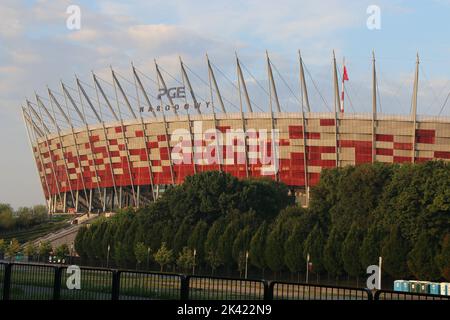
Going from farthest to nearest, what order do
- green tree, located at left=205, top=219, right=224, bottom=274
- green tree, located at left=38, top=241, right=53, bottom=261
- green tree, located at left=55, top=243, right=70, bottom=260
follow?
green tree, located at left=38, top=241, right=53, bottom=261 → green tree, located at left=55, top=243, right=70, bottom=260 → green tree, located at left=205, top=219, right=224, bottom=274

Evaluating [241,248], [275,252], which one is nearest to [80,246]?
[241,248]

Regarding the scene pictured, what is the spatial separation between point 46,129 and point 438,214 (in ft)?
323

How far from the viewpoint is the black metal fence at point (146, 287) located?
14.9 metres

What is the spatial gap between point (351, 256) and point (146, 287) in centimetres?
5341

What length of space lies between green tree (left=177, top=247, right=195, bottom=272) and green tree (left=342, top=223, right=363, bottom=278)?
20.1 meters

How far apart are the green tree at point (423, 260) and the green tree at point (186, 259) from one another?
27.0 metres

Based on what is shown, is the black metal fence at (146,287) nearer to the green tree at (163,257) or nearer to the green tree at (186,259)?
the green tree at (186,259)

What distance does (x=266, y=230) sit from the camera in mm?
80938

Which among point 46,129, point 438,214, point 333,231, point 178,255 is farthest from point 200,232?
point 46,129

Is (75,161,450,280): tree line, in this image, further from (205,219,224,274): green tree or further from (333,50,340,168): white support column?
(333,50,340,168): white support column

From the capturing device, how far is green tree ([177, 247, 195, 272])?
8325 centimetres

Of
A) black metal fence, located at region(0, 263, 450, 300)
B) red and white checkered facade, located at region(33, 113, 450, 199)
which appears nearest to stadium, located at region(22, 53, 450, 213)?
red and white checkered facade, located at region(33, 113, 450, 199)

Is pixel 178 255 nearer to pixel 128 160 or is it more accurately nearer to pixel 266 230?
pixel 266 230

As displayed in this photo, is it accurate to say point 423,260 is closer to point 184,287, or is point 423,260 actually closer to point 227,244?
point 227,244
